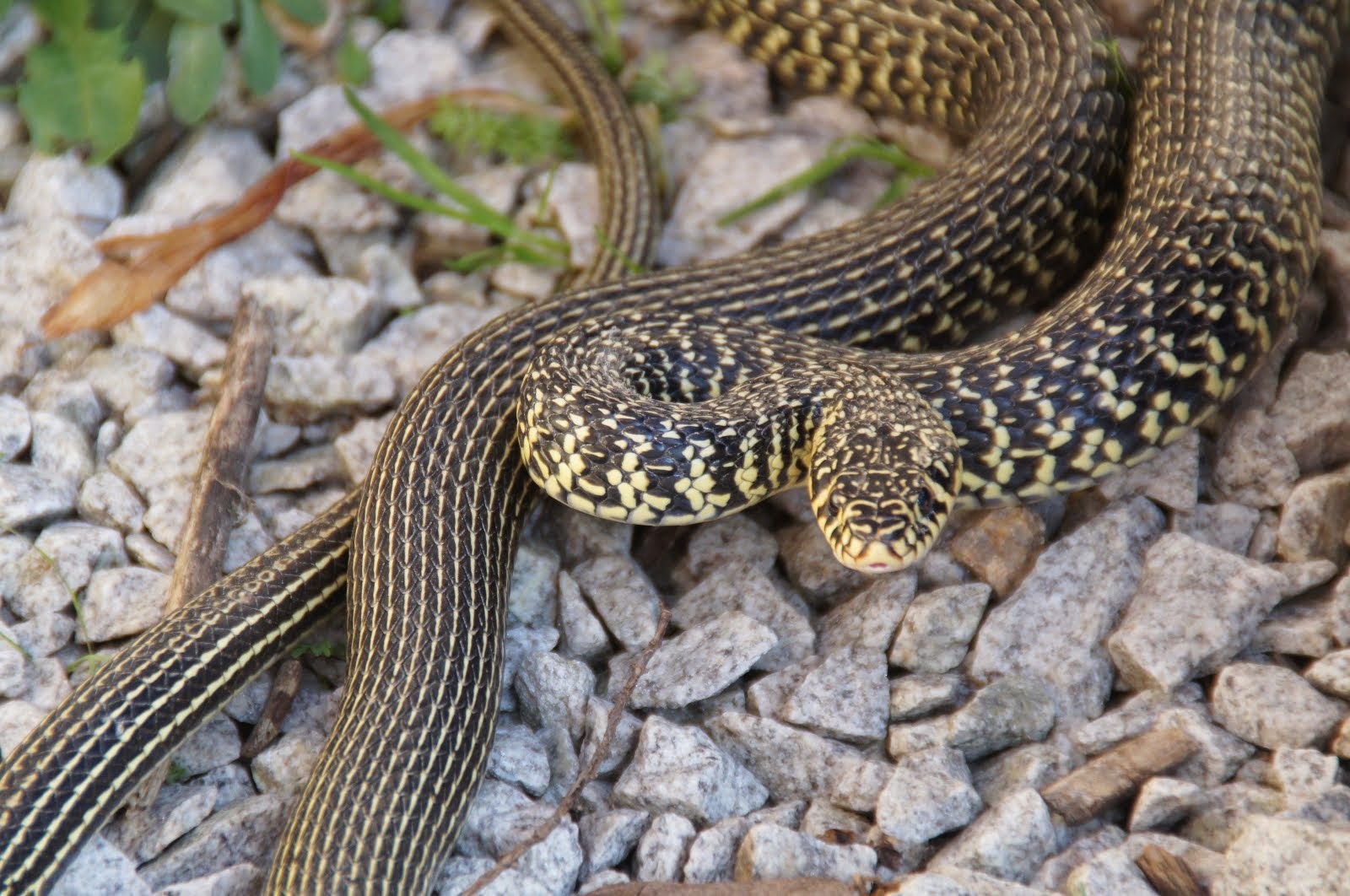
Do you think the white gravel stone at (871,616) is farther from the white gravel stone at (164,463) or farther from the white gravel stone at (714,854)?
the white gravel stone at (164,463)

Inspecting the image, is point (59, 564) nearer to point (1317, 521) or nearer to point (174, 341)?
point (174, 341)

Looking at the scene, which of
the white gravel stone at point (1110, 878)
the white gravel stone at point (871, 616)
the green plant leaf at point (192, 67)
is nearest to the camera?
the white gravel stone at point (1110, 878)

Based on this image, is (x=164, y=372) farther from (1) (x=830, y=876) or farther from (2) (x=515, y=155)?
(1) (x=830, y=876)

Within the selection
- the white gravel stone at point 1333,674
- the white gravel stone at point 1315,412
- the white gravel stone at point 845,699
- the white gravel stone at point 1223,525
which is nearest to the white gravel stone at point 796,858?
the white gravel stone at point 845,699

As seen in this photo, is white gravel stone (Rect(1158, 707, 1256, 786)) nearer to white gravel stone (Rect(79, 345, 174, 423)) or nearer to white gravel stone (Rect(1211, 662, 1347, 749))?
white gravel stone (Rect(1211, 662, 1347, 749))

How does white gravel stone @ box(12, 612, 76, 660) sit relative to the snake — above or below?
below

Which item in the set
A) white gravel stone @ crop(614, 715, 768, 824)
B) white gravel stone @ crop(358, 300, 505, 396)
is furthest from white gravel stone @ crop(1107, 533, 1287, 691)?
white gravel stone @ crop(358, 300, 505, 396)
